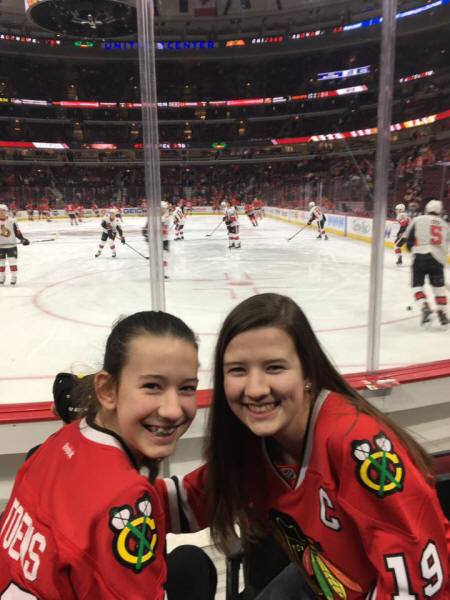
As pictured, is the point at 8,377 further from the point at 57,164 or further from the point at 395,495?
the point at 57,164

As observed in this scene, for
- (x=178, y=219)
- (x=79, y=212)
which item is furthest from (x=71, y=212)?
(x=178, y=219)

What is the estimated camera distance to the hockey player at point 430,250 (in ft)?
12.1

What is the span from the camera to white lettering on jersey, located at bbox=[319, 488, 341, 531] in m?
0.82

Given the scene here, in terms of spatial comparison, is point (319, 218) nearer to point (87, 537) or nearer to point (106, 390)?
point (106, 390)

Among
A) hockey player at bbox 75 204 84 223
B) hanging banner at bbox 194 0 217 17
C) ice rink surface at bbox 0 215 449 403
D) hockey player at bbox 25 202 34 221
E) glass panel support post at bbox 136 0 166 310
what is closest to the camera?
glass panel support post at bbox 136 0 166 310

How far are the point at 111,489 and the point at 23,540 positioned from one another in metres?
0.16

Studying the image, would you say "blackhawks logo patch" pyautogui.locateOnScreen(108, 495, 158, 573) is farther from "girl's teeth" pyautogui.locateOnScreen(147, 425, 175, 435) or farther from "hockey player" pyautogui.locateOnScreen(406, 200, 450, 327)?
"hockey player" pyautogui.locateOnScreen(406, 200, 450, 327)

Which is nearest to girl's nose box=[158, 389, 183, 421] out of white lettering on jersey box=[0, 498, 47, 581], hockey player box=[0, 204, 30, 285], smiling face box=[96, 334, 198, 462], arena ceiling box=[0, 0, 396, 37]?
smiling face box=[96, 334, 198, 462]

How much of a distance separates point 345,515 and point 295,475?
0.14 m

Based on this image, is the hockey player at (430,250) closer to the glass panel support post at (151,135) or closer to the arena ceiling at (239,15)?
the glass panel support post at (151,135)

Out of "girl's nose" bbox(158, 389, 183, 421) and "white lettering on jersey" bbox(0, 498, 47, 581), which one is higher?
"girl's nose" bbox(158, 389, 183, 421)

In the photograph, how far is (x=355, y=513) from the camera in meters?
0.75

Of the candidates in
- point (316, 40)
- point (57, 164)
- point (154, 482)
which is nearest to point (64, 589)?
point (154, 482)

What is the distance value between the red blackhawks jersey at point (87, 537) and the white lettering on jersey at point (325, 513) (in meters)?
0.31
